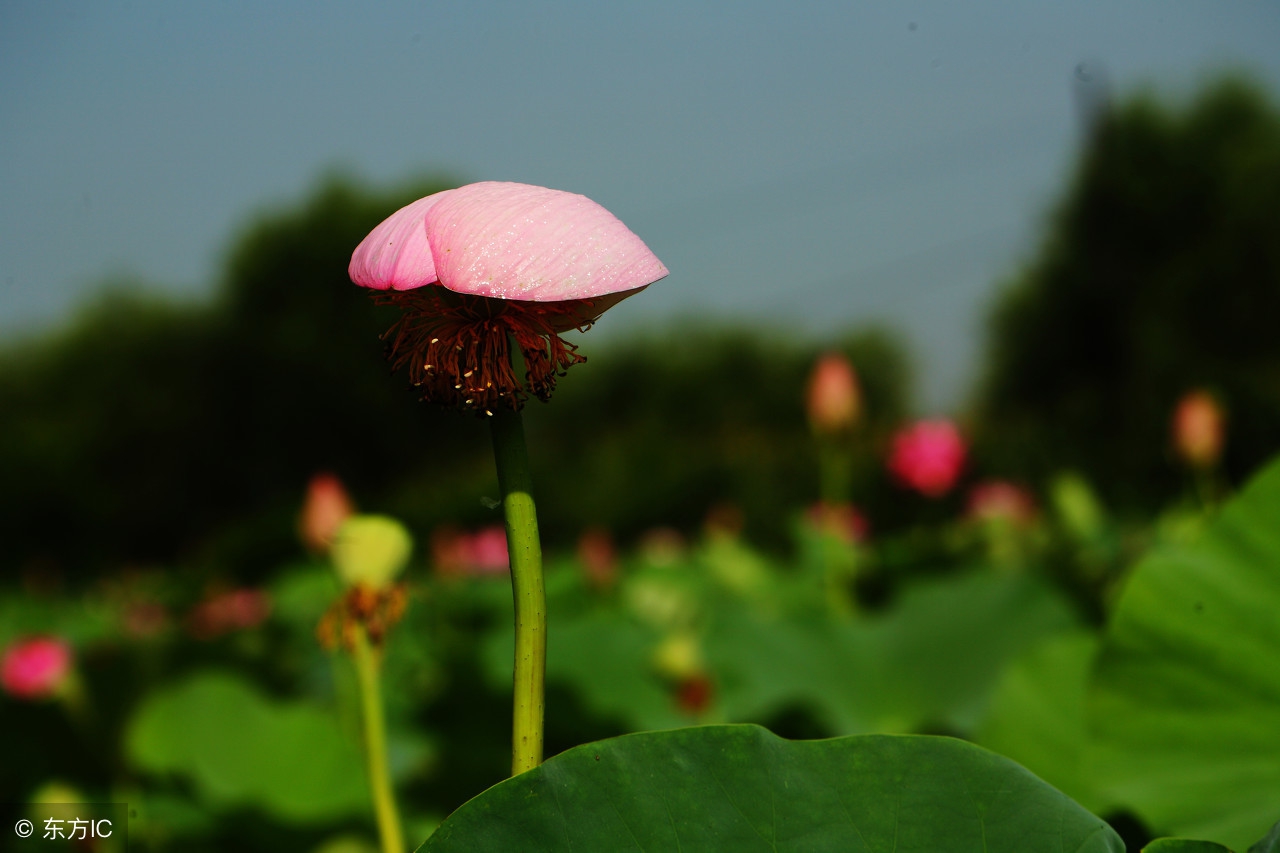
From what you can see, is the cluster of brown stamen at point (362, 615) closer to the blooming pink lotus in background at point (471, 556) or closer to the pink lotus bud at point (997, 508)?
the pink lotus bud at point (997, 508)

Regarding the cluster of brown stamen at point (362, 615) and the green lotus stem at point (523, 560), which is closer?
the green lotus stem at point (523, 560)

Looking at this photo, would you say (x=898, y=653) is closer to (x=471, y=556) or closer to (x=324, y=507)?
(x=324, y=507)

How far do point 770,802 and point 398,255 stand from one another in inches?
8.1

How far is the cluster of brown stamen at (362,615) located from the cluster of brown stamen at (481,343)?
277 millimetres

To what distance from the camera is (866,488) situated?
7070 mm

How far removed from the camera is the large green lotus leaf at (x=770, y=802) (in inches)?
12.4

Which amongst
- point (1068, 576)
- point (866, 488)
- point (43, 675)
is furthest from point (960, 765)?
point (866, 488)

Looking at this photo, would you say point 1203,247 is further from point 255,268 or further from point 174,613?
point 255,268

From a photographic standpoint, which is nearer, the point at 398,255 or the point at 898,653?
the point at 398,255

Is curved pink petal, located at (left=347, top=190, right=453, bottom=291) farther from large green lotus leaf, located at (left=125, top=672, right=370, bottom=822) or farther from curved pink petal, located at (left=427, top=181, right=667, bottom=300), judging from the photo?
large green lotus leaf, located at (left=125, top=672, right=370, bottom=822)

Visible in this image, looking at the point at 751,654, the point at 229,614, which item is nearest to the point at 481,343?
the point at 751,654

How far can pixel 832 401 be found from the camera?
79.2 inches

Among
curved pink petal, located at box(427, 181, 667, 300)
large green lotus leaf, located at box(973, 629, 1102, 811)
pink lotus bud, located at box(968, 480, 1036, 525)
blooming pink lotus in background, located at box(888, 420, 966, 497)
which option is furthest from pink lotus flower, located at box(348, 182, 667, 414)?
blooming pink lotus in background, located at box(888, 420, 966, 497)

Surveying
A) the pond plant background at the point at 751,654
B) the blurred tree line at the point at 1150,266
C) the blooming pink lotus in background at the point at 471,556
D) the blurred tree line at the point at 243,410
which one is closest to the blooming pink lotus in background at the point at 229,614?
the pond plant background at the point at 751,654
